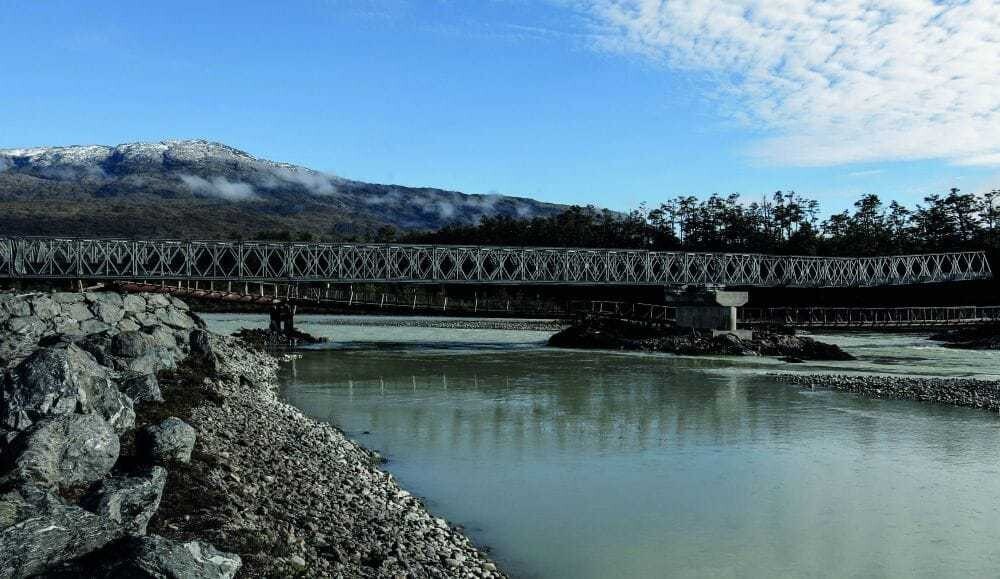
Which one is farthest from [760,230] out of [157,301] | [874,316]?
[157,301]

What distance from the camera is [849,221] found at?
131 metres

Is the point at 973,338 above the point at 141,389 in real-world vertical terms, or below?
below

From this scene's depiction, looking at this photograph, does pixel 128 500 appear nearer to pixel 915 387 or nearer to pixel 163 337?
pixel 163 337

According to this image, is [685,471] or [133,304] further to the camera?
[133,304]

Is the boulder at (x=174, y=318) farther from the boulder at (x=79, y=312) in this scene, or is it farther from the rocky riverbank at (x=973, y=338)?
the rocky riverbank at (x=973, y=338)

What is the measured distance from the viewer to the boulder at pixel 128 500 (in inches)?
380

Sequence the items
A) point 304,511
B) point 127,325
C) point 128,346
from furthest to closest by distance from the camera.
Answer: point 127,325 → point 128,346 → point 304,511

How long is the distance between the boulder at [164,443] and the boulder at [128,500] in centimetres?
233

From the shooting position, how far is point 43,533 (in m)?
8.52

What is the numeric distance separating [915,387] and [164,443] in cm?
3103

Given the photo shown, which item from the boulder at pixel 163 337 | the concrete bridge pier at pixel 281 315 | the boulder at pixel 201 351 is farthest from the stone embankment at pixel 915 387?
the concrete bridge pier at pixel 281 315

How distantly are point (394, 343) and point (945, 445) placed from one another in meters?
45.8

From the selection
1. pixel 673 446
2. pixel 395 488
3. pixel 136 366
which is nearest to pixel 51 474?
pixel 395 488

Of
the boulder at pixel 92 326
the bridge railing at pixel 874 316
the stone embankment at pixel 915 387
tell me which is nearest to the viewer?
the boulder at pixel 92 326
